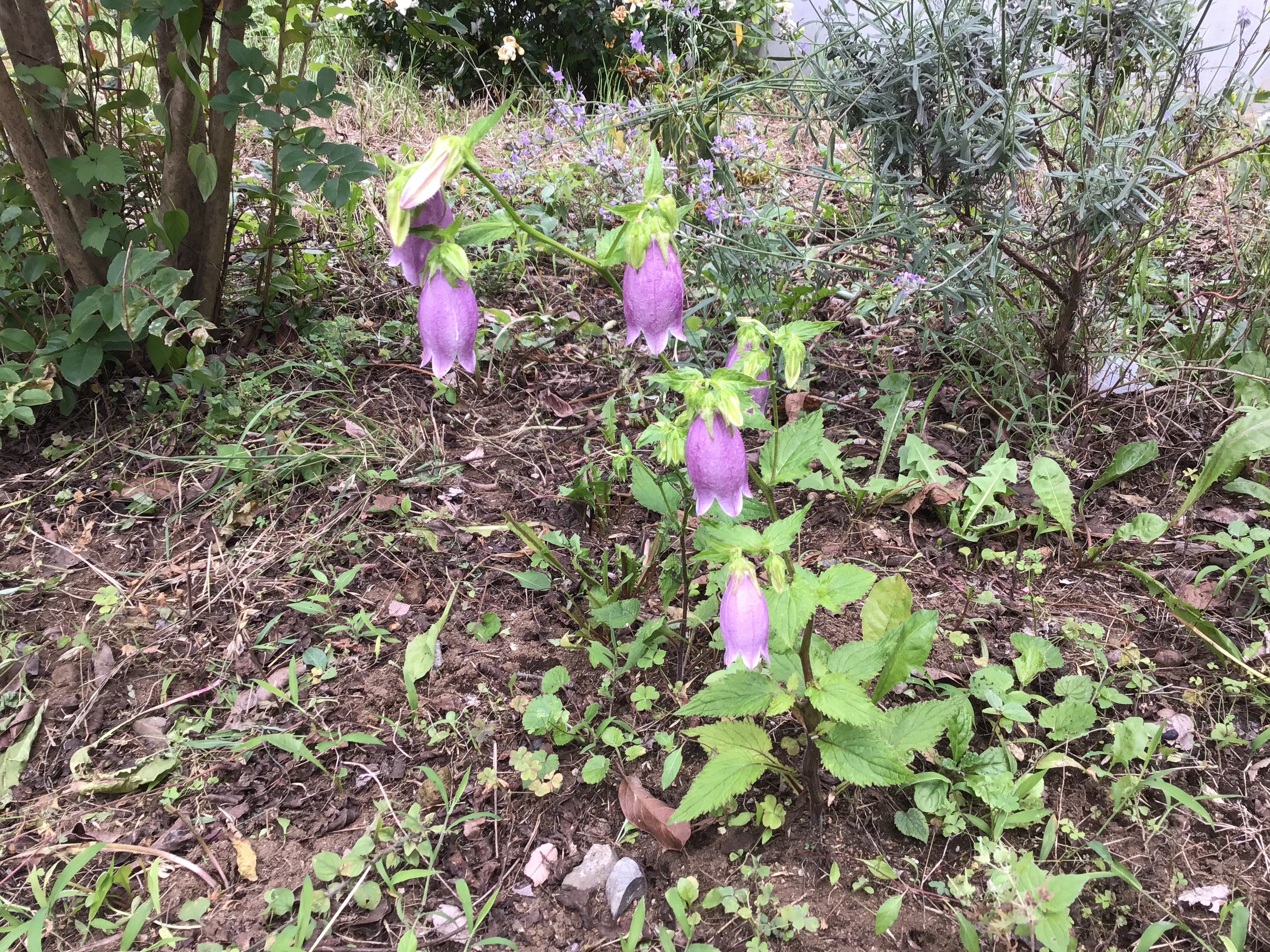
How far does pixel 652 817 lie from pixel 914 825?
51cm

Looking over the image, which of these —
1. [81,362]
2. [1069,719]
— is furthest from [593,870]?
[81,362]

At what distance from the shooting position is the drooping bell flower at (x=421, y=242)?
4.16 ft

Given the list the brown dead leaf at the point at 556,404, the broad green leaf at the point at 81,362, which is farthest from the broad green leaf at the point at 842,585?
the broad green leaf at the point at 81,362

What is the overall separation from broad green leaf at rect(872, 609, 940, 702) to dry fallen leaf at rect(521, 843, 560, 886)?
0.78 m

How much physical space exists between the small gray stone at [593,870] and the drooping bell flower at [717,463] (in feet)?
2.39

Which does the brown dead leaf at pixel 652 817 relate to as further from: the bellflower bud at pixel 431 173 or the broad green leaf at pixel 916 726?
the bellflower bud at pixel 431 173

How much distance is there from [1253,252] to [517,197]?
290 centimetres

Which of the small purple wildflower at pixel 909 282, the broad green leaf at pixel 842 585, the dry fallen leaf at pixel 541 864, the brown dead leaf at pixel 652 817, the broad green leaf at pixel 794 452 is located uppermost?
the small purple wildflower at pixel 909 282

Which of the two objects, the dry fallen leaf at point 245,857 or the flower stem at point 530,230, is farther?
the dry fallen leaf at point 245,857

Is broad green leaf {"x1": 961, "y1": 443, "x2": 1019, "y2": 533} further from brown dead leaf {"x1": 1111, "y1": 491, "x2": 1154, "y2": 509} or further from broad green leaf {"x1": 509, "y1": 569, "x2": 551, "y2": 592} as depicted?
broad green leaf {"x1": 509, "y1": 569, "x2": 551, "y2": 592}

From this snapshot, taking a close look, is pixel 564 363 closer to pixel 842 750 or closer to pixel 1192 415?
pixel 842 750

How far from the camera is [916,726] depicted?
1489 mm

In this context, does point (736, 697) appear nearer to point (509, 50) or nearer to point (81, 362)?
point (81, 362)

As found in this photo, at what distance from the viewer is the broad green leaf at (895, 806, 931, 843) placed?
1479mm
